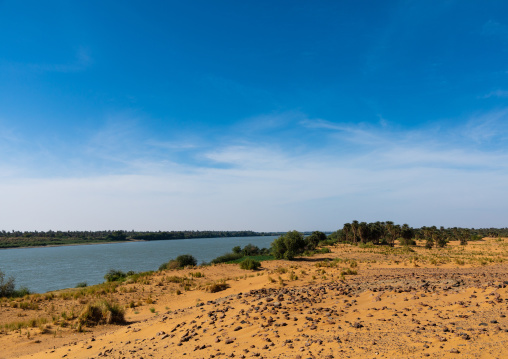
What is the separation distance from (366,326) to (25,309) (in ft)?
70.5

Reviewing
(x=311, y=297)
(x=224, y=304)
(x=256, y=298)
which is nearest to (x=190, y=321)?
(x=224, y=304)

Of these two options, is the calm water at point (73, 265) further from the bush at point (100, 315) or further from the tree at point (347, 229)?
the tree at point (347, 229)

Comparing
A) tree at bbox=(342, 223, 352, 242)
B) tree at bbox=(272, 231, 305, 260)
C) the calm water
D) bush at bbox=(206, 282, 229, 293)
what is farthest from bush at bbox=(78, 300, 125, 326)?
tree at bbox=(342, 223, 352, 242)

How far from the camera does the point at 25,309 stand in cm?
1880

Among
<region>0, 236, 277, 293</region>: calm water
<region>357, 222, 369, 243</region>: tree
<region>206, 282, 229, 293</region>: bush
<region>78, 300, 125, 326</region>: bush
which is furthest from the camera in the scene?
<region>357, 222, 369, 243</region>: tree

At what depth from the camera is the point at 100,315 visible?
15367 mm

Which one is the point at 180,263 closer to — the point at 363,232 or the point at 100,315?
the point at 100,315

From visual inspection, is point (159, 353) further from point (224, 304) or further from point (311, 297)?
point (311, 297)

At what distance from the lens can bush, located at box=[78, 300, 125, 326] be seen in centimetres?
1498

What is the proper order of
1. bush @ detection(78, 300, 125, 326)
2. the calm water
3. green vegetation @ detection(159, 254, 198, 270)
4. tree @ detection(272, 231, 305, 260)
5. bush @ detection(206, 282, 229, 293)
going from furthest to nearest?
1. tree @ detection(272, 231, 305, 260)
2. green vegetation @ detection(159, 254, 198, 270)
3. the calm water
4. bush @ detection(206, 282, 229, 293)
5. bush @ detection(78, 300, 125, 326)

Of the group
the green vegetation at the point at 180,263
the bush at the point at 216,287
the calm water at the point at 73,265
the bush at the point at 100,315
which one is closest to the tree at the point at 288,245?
the green vegetation at the point at 180,263

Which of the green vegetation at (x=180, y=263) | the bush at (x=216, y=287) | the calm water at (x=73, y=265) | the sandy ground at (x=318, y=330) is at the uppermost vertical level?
the sandy ground at (x=318, y=330)

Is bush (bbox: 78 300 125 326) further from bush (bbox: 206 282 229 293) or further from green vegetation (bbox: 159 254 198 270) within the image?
green vegetation (bbox: 159 254 198 270)

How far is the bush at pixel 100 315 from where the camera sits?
49.2 feet
